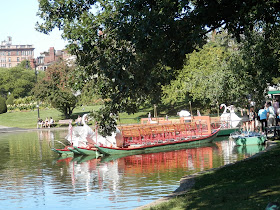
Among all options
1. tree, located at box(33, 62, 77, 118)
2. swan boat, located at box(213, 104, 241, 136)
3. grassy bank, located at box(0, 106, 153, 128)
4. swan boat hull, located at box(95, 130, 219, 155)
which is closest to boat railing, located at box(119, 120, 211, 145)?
swan boat hull, located at box(95, 130, 219, 155)

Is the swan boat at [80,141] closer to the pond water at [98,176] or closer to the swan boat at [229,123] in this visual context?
the pond water at [98,176]

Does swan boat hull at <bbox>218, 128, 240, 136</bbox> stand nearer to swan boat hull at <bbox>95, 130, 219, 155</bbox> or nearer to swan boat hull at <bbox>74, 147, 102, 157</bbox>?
swan boat hull at <bbox>95, 130, 219, 155</bbox>

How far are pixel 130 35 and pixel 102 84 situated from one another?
197 cm

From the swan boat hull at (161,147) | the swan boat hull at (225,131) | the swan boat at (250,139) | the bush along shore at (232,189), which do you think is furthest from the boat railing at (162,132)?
the bush along shore at (232,189)

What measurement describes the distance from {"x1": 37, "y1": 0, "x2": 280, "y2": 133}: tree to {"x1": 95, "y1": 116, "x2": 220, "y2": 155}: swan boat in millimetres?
14315

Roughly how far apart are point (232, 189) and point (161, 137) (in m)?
19.1

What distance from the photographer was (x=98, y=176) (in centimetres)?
2138

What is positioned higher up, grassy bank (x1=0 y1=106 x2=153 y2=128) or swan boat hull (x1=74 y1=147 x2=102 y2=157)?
grassy bank (x1=0 y1=106 x2=153 y2=128)

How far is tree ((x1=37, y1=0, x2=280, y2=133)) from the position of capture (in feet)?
39.5

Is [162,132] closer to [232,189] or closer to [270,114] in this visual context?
[270,114]

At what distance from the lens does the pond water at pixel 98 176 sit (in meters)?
16.2

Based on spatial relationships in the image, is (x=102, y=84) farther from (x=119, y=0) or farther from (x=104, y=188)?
(x=104, y=188)

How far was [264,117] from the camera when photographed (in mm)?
25172

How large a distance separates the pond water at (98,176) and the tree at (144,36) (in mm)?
3473
